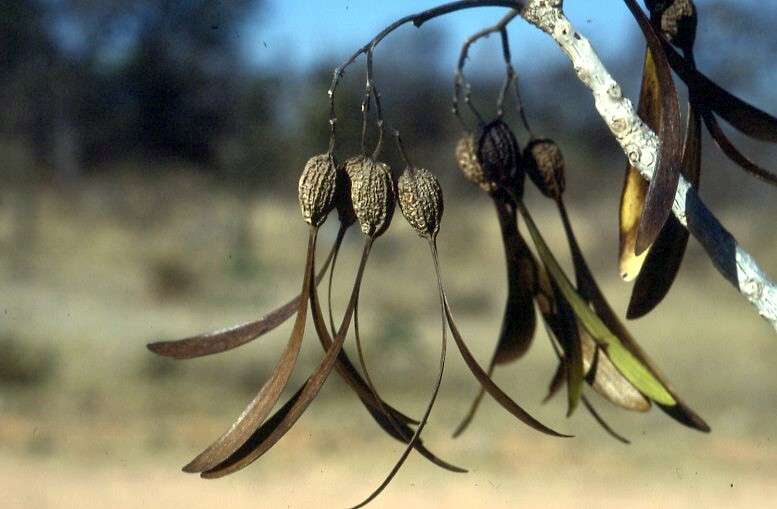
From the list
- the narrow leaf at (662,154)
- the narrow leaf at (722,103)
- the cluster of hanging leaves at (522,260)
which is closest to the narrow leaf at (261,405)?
the cluster of hanging leaves at (522,260)

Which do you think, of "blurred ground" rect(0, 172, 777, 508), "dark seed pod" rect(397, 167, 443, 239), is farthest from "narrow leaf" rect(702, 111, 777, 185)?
"blurred ground" rect(0, 172, 777, 508)

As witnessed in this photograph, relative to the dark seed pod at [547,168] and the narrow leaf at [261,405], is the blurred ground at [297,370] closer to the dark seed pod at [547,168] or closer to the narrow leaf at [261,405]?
the dark seed pod at [547,168]

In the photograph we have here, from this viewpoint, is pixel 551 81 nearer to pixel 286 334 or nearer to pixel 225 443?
pixel 286 334

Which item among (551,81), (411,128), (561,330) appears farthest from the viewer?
(411,128)

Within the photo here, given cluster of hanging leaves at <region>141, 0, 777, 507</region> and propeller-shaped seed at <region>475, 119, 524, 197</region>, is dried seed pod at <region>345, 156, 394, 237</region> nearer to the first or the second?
cluster of hanging leaves at <region>141, 0, 777, 507</region>

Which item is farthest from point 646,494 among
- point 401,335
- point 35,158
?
point 35,158
